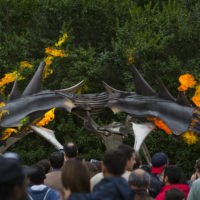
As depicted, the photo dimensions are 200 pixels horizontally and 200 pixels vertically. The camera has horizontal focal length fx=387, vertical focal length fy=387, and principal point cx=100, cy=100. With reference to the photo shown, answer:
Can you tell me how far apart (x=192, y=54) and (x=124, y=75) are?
9.53 feet

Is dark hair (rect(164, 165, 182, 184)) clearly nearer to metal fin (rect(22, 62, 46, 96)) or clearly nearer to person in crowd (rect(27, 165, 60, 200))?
person in crowd (rect(27, 165, 60, 200))

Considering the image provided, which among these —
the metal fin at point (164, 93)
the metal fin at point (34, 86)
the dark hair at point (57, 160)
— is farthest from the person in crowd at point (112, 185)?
the metal fin at point (34, 86)

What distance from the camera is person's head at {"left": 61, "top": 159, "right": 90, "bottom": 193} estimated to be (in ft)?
11.2

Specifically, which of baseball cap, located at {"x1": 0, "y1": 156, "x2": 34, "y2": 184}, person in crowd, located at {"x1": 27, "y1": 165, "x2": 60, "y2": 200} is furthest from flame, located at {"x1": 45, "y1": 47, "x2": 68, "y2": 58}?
baseball cap, located at {"x1": 0, "y1": 156, "x2": 34, "y2": 184}

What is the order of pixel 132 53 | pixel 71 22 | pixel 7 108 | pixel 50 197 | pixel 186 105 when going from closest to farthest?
pixel 50 197 → pixel 186 105 → pixel 7 108 → pixel 132 53 → pixel 71 22

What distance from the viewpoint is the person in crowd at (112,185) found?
3.37m

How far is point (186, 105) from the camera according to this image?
373 inches

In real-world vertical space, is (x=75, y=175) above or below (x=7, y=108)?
below

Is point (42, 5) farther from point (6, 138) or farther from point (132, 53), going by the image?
point (6, 138)

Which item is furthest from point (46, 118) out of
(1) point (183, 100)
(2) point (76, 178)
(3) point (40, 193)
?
(2) point (76, 178)

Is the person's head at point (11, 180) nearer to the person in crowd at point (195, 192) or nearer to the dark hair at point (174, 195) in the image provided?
the dark hair at point (174, 195)

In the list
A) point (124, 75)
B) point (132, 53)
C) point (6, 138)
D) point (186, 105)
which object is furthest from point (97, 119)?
point (186, 105)

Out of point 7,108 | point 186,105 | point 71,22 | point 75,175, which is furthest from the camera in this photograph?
point 71,22

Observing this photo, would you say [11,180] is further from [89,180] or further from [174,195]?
[174,195]
